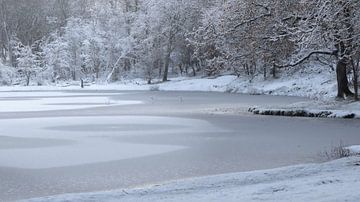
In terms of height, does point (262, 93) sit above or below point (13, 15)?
below

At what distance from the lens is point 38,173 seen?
32.5 ft

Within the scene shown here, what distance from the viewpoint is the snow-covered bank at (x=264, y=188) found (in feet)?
21.2

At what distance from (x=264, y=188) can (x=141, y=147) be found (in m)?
6.26

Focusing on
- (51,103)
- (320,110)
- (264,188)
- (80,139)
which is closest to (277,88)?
(51,103)

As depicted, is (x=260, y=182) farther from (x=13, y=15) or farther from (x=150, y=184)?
(x=13, y=15)

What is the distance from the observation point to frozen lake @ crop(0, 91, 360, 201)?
9.45 meters

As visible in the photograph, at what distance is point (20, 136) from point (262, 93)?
27.5 m

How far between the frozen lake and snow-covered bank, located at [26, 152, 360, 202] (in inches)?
47.0

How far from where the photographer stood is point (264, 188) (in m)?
7.14

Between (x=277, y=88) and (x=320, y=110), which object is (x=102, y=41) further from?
(x=320, y=110)

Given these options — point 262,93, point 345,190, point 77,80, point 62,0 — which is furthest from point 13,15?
point 345,190

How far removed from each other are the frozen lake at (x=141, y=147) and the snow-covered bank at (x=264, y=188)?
1195 millimetres

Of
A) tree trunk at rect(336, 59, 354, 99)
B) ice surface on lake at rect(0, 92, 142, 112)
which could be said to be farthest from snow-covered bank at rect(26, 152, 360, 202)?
ice surface on lake at rect(0, 92, 142, 112)

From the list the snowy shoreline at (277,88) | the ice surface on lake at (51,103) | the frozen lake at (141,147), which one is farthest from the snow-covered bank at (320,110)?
the ice surface on lake at (51,103)
